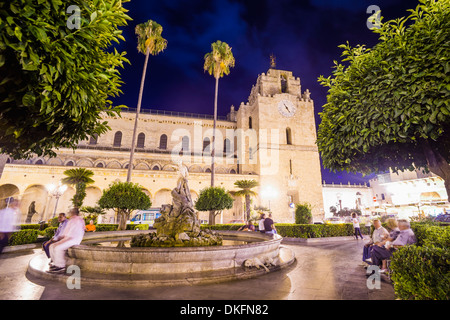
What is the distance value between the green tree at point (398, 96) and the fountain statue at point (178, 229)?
4.28 m

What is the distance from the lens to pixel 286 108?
30953 mm

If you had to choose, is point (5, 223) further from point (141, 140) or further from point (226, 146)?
point (226, 146)

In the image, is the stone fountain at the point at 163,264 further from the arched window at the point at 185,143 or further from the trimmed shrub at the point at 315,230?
the arched window at the point at 185,143

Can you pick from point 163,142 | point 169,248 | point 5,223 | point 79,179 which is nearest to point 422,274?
point 169,248

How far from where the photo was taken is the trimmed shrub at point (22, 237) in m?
8.08

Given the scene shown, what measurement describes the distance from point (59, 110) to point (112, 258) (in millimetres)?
3015

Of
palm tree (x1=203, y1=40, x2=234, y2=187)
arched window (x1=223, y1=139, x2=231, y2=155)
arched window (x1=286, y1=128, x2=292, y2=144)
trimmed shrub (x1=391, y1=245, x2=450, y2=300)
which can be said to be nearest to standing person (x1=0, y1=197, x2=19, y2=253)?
trimmed shrub (x1=391, y1=245, x2=450, y2=300)

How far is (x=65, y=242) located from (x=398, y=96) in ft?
24.1

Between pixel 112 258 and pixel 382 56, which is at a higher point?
pixel 382 56

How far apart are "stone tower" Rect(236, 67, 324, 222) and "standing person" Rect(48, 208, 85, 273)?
76.6 feet

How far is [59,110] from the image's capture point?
2768mm

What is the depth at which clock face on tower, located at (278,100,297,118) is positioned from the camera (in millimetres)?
30641
